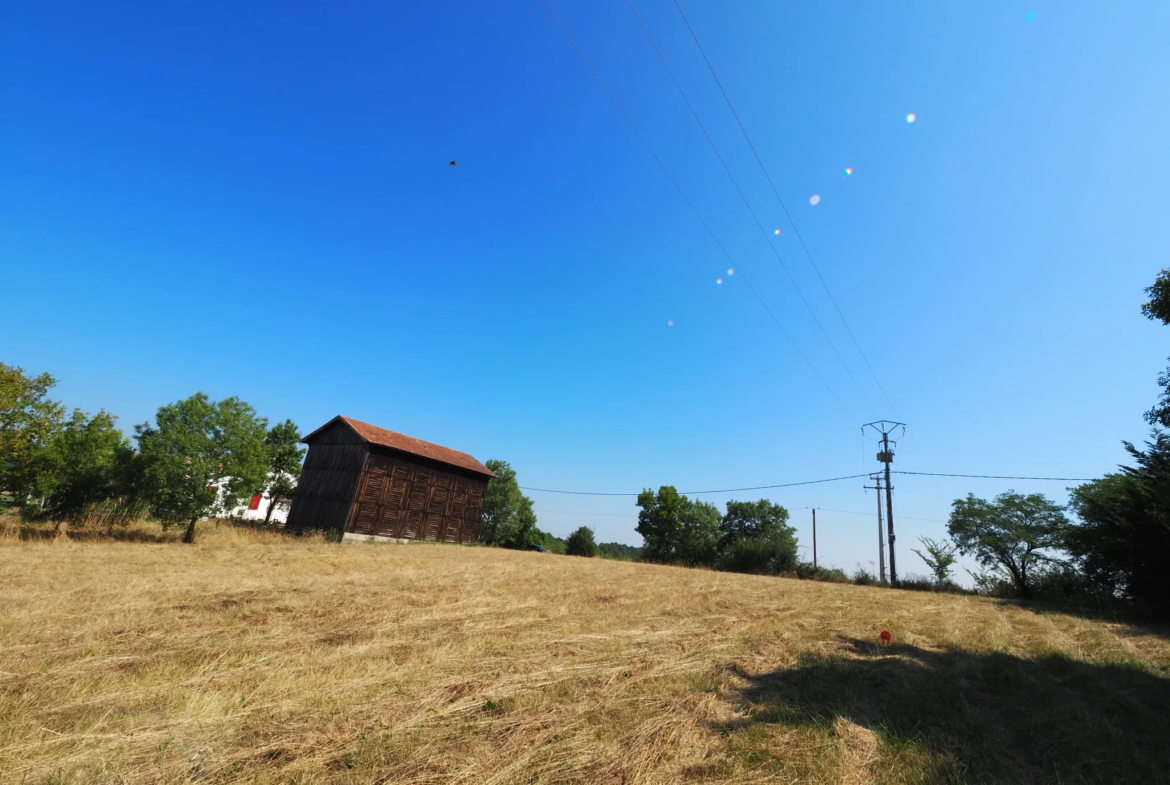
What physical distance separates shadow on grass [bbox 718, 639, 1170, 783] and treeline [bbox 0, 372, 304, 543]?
73.4 feet

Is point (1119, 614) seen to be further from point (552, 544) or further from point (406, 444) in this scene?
point (552, 544)

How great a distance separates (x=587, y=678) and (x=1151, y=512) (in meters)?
22.3

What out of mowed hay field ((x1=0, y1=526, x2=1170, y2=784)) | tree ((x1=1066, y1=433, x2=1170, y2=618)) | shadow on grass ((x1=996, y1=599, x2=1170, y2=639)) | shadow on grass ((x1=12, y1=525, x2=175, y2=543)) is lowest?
shadow on grass ((x1=12, y1=525, x2=175, y2=543))

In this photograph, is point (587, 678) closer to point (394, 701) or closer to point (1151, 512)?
point (394, 701)

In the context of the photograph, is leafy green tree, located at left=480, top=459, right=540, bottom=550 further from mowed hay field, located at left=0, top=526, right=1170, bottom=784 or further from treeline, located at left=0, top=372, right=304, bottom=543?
mowed hay field, located at left=0, top=526, right=1170, bottom=784

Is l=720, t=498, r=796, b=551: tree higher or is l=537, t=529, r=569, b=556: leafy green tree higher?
l=720, t=498, r=796, b=551: tree

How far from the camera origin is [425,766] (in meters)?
3.26

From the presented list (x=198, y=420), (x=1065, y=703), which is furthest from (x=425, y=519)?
(x=1065, y=703)

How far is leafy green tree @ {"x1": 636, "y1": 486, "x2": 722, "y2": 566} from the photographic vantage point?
47.8 meters

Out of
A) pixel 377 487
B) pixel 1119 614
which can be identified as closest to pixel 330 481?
pixel 377 487

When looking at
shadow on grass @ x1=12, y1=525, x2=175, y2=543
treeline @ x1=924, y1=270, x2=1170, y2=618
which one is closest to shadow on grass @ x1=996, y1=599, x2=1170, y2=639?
treeline @ x1=924, y1=270, x2=1170, y2=618

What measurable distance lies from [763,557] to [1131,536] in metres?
20.0

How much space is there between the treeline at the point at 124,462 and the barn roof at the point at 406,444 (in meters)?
10.3

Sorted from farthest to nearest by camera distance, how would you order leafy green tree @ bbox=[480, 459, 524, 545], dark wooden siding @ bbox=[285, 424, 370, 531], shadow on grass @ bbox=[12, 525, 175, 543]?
leafy green tree @ bbox=[480, 459, 524, 545], dark wooden siding @ bbox=[285, 424, 370, 531], shadow on grass @ bbox=[12, 525, 175, 543]
